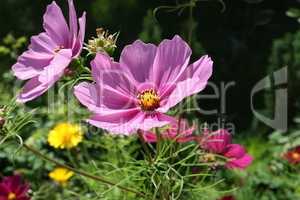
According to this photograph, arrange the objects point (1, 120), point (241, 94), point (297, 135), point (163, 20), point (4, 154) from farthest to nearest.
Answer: point (163, 20) < point (241, 94) < point (297, 135) < point (4, 154) < point (1, 120)

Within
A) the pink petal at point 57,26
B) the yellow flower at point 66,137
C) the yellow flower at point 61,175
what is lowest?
the yellow flower at point 61,175

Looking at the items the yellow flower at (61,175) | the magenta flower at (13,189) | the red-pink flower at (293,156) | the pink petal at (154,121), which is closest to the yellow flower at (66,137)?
the yellow flower at (61,175)

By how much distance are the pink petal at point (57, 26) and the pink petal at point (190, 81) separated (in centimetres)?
18

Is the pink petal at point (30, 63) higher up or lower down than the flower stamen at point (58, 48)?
lower down

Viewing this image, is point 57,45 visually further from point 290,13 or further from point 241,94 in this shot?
point 241,94

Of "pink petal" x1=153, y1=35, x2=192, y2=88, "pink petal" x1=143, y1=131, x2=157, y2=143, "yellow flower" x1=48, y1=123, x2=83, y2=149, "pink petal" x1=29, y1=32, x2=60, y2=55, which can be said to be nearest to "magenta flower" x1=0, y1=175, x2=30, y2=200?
"yellow flower" x1=48, y1=123, x2=83, y2=149

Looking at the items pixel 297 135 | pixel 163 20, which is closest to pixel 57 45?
pixel 297 135

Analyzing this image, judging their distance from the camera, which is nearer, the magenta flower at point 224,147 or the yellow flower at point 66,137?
the magenta flower at point 224,147

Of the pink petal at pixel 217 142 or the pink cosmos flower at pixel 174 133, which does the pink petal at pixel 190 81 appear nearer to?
the pink cosmos flower at pixel 174 133

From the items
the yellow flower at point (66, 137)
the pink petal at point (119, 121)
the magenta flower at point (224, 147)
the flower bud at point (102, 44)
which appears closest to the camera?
the pink petal at point (119, 121)

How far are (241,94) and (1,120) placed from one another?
78.1 inches

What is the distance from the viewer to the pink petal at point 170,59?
85cm

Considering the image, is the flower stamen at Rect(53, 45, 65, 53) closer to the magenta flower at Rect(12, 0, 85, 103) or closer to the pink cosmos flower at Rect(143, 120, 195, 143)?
the magenta flower at Rect(12, 0, 85, 103)

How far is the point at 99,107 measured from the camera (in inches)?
33.4
